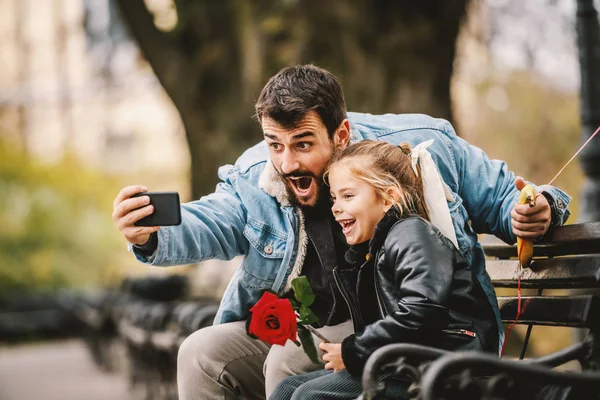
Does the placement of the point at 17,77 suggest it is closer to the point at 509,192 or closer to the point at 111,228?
the point at 111,228

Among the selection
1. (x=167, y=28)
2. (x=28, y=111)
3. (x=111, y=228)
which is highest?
(x=167, y=28)

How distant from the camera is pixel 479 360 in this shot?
2510 millimetres

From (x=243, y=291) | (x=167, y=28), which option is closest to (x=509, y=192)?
(x=243, y=291)

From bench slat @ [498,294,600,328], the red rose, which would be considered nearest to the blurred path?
bench slat @ [498,294,600,328]

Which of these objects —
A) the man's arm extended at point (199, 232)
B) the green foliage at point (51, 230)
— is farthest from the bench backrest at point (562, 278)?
the green foliage at point (51, 230)

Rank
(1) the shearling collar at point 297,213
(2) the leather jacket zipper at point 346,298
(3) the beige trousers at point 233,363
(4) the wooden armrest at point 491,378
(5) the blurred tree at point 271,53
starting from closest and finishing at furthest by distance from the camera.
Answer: (4) the wooden armrest at point 491,378, (2) the leather jacket zipper at point 346,298, (3) the beige trousers at point 233,363, (1) the shearling collar at point 297,213, (5) the blurred tree at point 271,53

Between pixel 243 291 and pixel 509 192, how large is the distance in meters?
1.07

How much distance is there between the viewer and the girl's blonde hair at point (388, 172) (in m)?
3.08

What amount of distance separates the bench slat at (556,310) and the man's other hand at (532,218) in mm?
224

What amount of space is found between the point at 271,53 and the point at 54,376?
4.70 meters

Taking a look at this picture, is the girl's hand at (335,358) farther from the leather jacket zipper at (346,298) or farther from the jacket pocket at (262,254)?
the jacket pocket at (262,254)

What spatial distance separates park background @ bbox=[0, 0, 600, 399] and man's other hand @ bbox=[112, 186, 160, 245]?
1980 mm

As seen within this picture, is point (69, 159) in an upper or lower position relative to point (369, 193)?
lower

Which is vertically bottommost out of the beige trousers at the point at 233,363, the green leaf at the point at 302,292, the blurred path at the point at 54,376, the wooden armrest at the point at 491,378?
the blurred path at the point at 54,376
